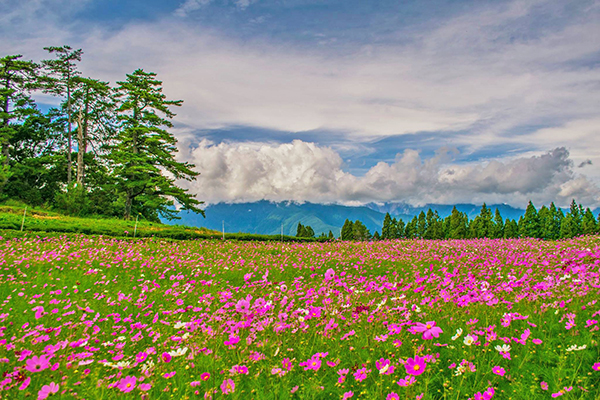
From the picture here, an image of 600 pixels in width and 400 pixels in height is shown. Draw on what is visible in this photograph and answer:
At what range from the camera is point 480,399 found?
2096 millimetres

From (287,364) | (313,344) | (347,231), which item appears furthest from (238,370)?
(347,231)

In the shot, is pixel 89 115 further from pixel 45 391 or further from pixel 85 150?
pixel 45 391

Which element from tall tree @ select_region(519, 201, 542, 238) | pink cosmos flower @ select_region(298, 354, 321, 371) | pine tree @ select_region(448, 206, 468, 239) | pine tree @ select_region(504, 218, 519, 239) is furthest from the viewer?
pine tree @ select_region(448, 206, 468, 239)

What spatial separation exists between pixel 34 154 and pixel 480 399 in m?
38.5

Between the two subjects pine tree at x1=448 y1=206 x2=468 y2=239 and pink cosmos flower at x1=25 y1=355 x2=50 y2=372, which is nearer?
pink cosmos flower at x1=25 y1=355 x2=50 y2=372

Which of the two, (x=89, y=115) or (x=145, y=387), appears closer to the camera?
(x=145, y=387)

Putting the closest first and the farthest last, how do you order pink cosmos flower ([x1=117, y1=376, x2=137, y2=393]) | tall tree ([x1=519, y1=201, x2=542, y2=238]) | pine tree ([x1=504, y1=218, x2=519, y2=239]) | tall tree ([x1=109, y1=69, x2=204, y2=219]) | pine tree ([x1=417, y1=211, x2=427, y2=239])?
pink cosmos flower ([x1=117, y1=376, x2=137, y2=393])
tall tree ([x1=109, y1=69, x2=204, y2=219])
pine tree ([x1=504, y1=218, x2=519, y2=239])
tall tree ([x1=519, y1=201, x2=542, y2=238])
pine tree ([x1=417, y1=211, x2=427, y2=239])

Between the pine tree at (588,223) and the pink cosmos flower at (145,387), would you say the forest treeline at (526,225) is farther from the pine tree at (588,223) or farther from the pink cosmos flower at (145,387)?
the pink cosmos flower at (145,387)

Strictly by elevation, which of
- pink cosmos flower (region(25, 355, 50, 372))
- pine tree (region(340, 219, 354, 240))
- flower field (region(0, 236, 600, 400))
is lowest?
pine tree (region(340, 219, 354, 240))

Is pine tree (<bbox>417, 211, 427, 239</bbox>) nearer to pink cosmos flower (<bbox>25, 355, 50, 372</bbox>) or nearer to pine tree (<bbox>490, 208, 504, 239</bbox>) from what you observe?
pine tree (<bbox>490, 208, 504, 239</bbox>)

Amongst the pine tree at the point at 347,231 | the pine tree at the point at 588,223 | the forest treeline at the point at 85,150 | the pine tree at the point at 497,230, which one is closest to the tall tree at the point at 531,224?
the pine tree at the point at 497,230

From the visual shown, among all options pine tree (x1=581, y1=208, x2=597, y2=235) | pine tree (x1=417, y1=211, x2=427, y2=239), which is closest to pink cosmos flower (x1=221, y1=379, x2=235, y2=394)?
pine tree (x1=581, y1=208, x2=597, y2=235)

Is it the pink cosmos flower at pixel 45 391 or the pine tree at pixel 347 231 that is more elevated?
the pink cosmos flower at pixel 45 391

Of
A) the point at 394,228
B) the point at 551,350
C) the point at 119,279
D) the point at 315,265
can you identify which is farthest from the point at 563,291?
the point at 394,228
